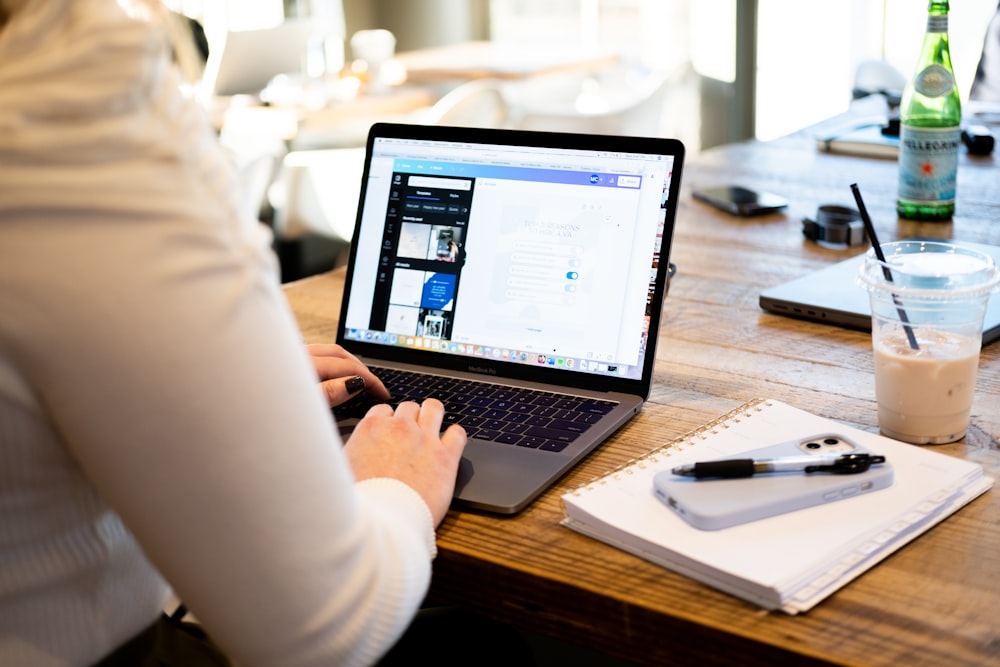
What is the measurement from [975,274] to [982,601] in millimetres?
336

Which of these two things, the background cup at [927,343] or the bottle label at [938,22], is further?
the bottle label at [938,22]

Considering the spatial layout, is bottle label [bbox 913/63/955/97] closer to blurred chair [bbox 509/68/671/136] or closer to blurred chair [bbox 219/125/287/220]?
blurred chair [bbox 509/68/671/136]

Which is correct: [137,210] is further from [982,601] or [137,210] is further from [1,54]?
[982,601]

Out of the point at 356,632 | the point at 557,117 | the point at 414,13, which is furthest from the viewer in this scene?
the point at 414,13

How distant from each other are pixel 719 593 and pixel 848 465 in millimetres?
173

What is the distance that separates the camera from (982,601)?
2.53ft

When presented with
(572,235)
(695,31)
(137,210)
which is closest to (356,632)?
(137,210)

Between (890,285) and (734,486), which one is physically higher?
(890,285)

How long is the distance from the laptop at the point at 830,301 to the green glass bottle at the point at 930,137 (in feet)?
0.83

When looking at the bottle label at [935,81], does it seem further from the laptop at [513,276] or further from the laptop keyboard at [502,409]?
the laptop keyboard at [502,409]

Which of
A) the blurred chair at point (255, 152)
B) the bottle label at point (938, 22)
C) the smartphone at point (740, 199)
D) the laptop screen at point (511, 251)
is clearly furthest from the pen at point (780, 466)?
the blurred chair at point (255, 152)

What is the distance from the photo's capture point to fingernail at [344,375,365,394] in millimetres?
1108

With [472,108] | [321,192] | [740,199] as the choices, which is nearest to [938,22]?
[740,199]

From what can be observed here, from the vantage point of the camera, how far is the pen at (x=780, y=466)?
888 millimetres
